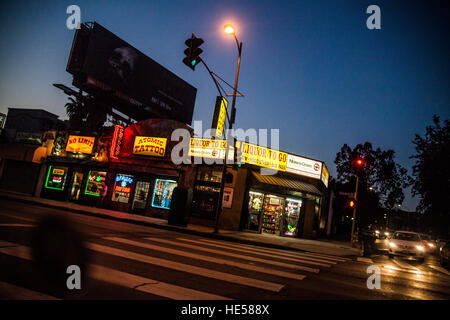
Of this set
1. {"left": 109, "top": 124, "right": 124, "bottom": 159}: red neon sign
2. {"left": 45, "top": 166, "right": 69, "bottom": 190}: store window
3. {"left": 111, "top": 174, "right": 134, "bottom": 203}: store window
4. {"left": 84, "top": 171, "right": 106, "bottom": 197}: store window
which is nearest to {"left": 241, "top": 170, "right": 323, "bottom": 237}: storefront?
{"left": 111, "top": 174, "right": 134, "bottom": 203}: store window

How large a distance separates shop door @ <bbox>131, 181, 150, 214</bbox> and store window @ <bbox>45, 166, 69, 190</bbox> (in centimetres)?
714

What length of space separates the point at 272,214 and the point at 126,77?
26.0 m

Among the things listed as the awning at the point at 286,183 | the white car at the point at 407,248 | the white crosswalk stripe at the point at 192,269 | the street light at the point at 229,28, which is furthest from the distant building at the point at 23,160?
the white car at the point at 407,248

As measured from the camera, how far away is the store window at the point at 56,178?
73.8ft

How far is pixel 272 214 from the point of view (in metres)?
19.3

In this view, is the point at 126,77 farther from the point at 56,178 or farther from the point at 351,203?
the point at 351,203

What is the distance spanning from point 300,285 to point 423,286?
12.8ft

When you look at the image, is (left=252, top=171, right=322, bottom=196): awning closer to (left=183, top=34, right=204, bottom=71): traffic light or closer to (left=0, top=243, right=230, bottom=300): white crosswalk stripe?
(left=183, top=34, right=204, bottom=71): traffic light

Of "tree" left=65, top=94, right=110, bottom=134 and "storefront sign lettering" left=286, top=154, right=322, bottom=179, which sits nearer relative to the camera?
"storefront sign lettering" left=286, top=154, right=322, bottom=179

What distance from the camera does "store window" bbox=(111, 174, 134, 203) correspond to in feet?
67.0

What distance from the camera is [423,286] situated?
664 centimetres

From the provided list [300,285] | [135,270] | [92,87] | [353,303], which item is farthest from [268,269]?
[92,87]

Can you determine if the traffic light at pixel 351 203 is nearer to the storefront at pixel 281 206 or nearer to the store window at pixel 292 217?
the storefront at pixel 281 206

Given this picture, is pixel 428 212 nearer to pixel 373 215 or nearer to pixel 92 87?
pixel 373 215
